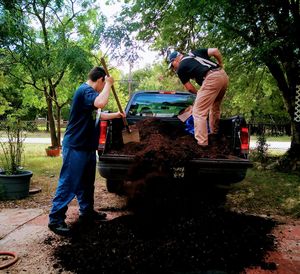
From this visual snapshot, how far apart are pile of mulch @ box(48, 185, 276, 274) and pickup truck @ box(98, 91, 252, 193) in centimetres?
42

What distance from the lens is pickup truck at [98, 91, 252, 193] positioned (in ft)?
13.3

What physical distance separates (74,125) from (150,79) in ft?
170

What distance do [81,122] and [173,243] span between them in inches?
71.4

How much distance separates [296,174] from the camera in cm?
899

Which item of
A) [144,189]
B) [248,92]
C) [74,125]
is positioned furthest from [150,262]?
[248,92]

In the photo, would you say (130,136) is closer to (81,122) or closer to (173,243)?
(81,122)

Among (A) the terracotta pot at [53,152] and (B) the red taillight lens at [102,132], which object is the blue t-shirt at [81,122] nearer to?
(B) the red taillight lens at [102,132]

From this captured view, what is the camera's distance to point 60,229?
12.8ft

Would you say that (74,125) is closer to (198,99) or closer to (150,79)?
(198,99)

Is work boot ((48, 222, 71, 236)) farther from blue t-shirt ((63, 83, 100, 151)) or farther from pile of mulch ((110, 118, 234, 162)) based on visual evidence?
pile of mulch ((110, 118, 234, 162))

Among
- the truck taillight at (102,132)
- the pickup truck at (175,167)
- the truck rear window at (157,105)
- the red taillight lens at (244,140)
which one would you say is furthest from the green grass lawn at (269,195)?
the truck taillight at (102,132)

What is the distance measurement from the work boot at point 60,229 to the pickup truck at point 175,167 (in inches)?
32.2

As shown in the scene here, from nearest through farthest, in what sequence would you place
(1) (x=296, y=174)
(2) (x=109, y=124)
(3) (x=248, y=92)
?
(2) (x=109, y=124) → (1) (x=296, y=174) → (3) (x=248, y=92)

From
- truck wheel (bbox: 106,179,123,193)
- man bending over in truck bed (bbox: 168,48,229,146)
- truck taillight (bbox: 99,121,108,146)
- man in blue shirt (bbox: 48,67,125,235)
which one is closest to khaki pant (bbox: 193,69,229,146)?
man bending over in truck bed (bbox: 168,48,229,146)
